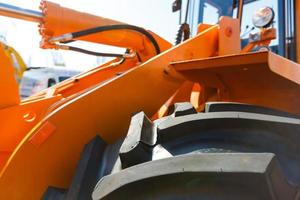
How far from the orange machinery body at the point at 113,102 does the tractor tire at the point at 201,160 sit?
3.8 inches

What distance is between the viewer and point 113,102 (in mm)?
1782

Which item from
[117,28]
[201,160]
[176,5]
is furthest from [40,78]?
[201,160]

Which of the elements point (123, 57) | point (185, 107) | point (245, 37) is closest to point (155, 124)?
point (185, 107)

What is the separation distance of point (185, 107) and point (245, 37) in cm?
160

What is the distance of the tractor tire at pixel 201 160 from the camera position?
1072mm

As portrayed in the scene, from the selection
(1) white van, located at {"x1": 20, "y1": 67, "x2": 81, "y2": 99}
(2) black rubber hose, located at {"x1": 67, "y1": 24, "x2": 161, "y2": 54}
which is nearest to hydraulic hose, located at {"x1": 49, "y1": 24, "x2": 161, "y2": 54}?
(2) black rubber hose, located at {"x1": 67, "y1": 24, "x2": 161, "y2": 54}

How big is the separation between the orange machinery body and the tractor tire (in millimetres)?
96

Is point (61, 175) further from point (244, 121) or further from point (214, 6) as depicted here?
point (214, 6)

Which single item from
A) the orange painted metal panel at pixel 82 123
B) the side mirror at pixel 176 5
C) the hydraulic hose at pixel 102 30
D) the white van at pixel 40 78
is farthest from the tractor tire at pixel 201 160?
the white van at pixel 40 78

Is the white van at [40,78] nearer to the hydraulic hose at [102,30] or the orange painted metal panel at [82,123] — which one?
the hydraulic hose at [102,30]

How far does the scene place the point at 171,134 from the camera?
1378 mm

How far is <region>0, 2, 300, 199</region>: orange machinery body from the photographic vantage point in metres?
1.54

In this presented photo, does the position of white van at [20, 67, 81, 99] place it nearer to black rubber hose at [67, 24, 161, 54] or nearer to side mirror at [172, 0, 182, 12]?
side mirror at [172, 0, 182, 12]

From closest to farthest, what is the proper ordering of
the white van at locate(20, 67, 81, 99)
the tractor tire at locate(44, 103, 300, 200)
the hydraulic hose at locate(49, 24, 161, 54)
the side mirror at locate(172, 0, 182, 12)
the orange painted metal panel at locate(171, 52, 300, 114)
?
the tractor tire at locate(44, 103, 300, 200), the orange painted metal panel at locate(171, 52, 300, 114), the hydraulic hose at locate(49, 24, 161, 54), the side mirror at locate(172, 0, 182, 12), the white van at locate(20, 67, 81, 99)
